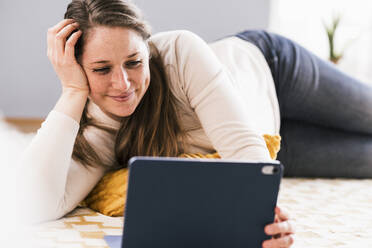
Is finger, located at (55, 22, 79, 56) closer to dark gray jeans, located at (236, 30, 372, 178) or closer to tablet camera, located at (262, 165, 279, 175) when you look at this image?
tablet camera, located at (262, 165, 279, 175)

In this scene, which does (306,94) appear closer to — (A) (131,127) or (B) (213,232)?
(A) (131,127)

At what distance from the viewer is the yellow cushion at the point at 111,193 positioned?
1.17 m

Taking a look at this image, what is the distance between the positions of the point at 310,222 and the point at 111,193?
0.51 m

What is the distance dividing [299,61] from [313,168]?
→ 412 mm

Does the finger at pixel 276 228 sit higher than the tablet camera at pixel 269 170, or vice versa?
the tablet camera at pixel 269 170

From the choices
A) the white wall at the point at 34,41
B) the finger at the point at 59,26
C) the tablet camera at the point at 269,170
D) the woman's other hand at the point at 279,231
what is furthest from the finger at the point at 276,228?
the white wall at the point at 34,41

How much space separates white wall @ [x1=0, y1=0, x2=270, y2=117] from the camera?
305 cm

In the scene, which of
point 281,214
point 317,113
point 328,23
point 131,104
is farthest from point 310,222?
point 328,23

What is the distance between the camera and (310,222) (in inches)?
46.8

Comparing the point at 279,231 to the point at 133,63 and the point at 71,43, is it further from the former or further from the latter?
the point at 71,43

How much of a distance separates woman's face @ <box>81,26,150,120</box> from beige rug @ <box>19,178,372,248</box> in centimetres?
28

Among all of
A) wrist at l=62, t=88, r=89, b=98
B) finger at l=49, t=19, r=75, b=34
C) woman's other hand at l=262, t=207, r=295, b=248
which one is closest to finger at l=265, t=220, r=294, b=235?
woman's other hand at l=262, t=207, r=295, b=248

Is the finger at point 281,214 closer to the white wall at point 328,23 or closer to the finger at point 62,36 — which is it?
the finger at point 62,36

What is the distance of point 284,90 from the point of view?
1686mm
